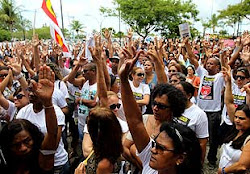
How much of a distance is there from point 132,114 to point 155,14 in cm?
2904

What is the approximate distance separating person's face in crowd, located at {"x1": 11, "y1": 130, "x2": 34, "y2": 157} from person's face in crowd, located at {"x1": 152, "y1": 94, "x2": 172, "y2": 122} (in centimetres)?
106

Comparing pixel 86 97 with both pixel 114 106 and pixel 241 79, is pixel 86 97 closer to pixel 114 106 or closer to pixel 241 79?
pixel 114 106

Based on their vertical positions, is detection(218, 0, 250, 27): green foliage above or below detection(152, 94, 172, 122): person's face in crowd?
above

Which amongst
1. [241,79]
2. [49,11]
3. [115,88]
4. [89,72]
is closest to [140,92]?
[115,88]

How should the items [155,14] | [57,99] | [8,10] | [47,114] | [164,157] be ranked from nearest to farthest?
[164,157] → [47,114] → [57,99] → [155,14] → [8,10]

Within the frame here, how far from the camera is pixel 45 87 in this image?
2.04m

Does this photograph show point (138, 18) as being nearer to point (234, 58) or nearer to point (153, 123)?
point (234, 58)

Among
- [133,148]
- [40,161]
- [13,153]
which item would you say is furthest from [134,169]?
[13,153]

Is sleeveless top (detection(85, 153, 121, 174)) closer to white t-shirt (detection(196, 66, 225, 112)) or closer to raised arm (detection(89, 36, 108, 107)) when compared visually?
raised arm (detection(89, 36, 108, 107))

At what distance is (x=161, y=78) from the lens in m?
3.45

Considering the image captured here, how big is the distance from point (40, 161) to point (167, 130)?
3.21ft

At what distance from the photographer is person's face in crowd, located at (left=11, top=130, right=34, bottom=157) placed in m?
2.08

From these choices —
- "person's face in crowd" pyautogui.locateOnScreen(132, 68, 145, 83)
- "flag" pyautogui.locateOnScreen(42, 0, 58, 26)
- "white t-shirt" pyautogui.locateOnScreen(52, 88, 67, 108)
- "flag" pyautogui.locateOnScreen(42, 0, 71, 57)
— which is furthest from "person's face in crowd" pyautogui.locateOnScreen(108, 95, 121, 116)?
"flag" pyautogui.locateOnScreen(42, 0, 58, 26)

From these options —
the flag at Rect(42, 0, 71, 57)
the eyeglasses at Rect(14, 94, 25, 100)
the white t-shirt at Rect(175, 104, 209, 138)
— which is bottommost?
the white t-shirt at Rect(175, 104, 209, 138)
